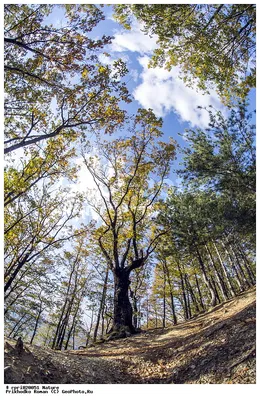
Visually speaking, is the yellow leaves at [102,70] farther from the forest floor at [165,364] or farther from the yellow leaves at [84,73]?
the forest floor at [165,364]

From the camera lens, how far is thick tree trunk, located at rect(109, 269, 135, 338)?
11009 mm

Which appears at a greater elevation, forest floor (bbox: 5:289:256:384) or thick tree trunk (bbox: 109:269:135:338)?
thick tree trunk (bbox: 109:269:135:338)

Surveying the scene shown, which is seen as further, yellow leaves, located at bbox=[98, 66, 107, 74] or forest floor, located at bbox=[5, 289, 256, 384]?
yellow leaves, located at bbox=[98, 66, 107, 74]

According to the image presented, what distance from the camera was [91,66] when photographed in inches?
313

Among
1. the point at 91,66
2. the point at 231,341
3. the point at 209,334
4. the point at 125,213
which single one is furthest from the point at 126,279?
the point at 91,66

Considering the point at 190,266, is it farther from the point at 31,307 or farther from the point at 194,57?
the point at 194,57

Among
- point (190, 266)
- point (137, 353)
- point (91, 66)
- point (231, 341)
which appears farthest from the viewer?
point (190, 266)

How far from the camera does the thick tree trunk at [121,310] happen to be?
36.1ft

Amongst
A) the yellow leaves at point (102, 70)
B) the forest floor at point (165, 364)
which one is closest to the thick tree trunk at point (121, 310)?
the forest floor at point (165, 364)

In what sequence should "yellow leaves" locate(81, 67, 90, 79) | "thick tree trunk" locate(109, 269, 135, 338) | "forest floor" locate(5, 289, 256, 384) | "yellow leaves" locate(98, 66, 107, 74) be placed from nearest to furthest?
1. "forest floor" locate(5, 289, 256, 384)
2. "yellow leaves" locate(81, 67, 90, 79)
3. "yellow leaves" locate(98, 66, 107, 74)
4. "thick tree trunk" locate(109, 269, 135, 338)

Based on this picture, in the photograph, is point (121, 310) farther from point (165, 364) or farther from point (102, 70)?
point (102, 70)

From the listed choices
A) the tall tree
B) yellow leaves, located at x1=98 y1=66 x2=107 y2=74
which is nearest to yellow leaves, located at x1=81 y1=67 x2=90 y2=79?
yellow leaves, located at x1=98 y1=66 x2=107 y2=74

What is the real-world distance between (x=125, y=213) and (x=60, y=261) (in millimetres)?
8522

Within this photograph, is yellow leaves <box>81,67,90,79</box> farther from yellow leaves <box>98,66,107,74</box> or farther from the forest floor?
the forest floor
